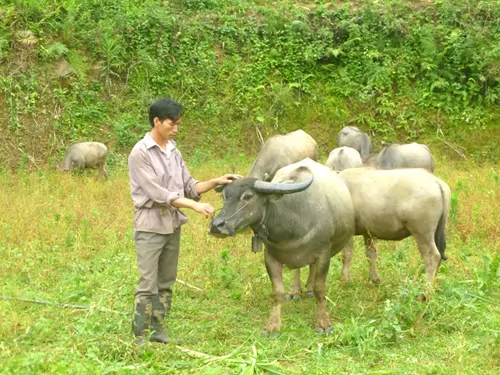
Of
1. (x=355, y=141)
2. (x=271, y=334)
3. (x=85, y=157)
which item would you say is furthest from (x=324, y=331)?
(x=85, y=157)

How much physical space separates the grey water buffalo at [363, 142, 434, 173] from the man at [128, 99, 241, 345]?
18.4 feet

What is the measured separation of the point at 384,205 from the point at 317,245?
108cm

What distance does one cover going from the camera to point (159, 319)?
533 cm

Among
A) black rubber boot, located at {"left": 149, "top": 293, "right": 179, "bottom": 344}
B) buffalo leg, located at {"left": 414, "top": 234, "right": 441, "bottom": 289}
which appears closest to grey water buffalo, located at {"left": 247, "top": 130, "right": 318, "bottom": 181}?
buffalo leg, located at {"left": 414, "top": 234, "right": 441, "bottom": 289}

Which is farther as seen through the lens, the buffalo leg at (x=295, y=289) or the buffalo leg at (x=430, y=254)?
the buffalo leg at (x=295, y=289)

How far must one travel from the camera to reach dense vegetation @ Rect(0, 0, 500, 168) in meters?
15.2

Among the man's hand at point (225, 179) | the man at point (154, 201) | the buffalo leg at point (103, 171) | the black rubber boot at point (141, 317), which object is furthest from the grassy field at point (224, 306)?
the buffalo leg at point (103, 171)

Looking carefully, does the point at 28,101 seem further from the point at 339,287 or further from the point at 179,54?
the point at 339,287

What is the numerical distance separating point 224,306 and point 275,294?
30.4 inches

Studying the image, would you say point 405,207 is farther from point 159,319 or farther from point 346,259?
point 159,319

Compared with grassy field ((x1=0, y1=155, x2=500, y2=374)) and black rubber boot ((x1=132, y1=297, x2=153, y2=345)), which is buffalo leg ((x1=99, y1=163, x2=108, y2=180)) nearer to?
grassy field ((x1=0, y1=155, x2=500, y2=374))

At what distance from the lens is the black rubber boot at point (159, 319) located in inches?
207

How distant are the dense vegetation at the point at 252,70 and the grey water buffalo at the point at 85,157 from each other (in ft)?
3.72

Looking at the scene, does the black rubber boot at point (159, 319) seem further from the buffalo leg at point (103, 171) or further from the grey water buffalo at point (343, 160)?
the buffalo leg at point (103, 171)
